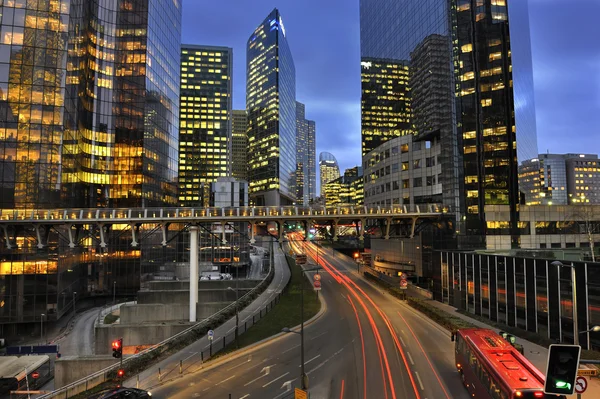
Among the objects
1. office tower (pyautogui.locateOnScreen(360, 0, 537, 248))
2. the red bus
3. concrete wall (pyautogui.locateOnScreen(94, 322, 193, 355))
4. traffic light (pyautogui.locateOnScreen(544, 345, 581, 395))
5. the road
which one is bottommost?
concrete wall (pyautogui.locateOnScreen(94, 322, 193, 355))

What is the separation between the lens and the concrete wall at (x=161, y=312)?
53094 millimetres

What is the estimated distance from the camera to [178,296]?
6134 cm

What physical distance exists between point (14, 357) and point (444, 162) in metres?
63.9

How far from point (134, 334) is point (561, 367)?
158 ft

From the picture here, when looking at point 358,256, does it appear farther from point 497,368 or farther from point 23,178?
point 497,368

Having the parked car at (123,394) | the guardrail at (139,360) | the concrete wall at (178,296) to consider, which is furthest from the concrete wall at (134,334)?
the parked car at (123,394)

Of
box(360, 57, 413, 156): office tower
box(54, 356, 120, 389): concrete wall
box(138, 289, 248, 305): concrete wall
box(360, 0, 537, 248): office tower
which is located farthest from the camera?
box(360, 57, 413, 156): office tower

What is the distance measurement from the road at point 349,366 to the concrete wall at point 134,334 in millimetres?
17196

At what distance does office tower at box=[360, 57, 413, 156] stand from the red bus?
6306 centimetres

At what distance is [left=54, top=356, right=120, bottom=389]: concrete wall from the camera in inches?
1379

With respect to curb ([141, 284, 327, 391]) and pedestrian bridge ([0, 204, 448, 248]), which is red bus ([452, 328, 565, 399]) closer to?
curb ([141, 284, 327, 391])

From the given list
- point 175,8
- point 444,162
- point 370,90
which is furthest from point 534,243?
point 175,8

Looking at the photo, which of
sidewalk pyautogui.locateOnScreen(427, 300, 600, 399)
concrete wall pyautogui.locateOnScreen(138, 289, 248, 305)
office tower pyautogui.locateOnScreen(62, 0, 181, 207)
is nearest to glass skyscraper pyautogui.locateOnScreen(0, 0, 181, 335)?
office tower pyautogui.locateOnScreen(62, 0, 181, 207)

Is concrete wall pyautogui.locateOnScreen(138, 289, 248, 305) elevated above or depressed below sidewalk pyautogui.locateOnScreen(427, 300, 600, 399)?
below
